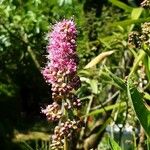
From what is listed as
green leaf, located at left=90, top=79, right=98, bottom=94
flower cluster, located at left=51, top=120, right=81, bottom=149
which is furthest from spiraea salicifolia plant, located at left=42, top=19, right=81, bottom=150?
green leaf, located at left=90, top=79, right=98, bottom=94

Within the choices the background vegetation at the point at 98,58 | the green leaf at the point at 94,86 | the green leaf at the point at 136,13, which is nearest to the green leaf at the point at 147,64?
the background vegetation at the point at 98,58

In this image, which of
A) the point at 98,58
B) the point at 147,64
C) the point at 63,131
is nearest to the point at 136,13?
the point at 98,58

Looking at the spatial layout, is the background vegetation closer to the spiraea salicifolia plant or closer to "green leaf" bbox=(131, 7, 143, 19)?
"green leaf" bbox=(131, 7, 143, 19)

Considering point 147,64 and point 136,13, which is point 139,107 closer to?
point 147,64

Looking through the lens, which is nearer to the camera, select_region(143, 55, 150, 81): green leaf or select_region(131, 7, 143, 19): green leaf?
select_region(143, 55, 150, 81): green leaf

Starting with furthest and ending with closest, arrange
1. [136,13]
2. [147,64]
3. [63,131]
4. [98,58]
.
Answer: [136,13], [98,58], [147,64], [63,131]

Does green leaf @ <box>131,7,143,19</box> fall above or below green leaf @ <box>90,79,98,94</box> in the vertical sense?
above
